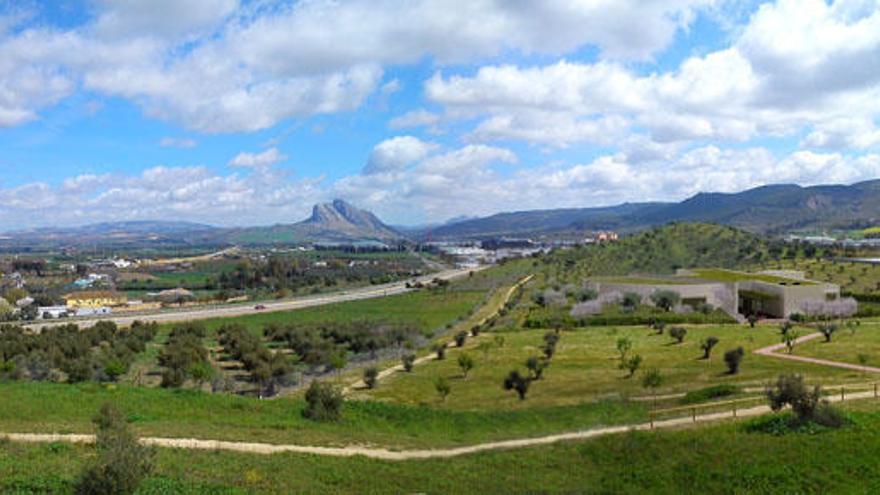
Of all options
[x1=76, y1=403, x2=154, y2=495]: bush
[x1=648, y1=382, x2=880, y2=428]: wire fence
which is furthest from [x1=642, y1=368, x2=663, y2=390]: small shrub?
[x1=76, y1=403, x2=154, y2=495]: bush

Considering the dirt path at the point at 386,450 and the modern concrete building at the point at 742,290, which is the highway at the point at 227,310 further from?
the dirt path at the point at 386,450

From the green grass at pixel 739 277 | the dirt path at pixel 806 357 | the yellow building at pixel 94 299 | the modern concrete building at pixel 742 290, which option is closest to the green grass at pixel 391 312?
the modern concrete building at pixel 742 290

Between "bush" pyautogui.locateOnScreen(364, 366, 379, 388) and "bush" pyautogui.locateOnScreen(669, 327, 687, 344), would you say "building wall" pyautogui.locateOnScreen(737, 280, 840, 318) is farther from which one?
"bush" pyautogui.locateOnScreen(364, 366, 379, 388)

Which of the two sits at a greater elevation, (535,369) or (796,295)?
(796,295)

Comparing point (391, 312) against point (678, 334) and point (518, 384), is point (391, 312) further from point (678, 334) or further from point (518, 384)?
point (518, 384)

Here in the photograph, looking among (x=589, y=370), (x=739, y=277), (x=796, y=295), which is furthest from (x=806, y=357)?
(x=739, y=277)

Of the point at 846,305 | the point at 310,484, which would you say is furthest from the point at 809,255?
the point at 310,484
